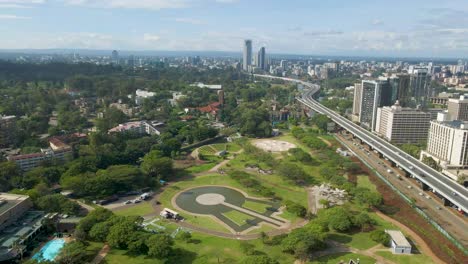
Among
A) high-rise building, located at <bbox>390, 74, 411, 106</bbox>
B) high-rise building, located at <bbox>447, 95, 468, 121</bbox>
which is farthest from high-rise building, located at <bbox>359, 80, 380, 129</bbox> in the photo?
high-rise building, located at <bbox>447, 95, 468, 121</bbox>

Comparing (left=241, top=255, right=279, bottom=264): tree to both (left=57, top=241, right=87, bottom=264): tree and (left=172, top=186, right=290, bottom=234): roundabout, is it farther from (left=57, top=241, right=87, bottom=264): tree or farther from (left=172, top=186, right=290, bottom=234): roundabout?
(left=57, top=241, right=87, bottom=264): tree

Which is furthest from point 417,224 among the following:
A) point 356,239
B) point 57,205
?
point 57,205

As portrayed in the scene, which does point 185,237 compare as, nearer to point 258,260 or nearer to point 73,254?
point 258,260

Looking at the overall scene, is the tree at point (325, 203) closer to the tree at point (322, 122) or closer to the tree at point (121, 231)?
the tree at point (121, 231)

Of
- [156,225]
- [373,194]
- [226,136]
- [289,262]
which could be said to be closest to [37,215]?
[156,225]

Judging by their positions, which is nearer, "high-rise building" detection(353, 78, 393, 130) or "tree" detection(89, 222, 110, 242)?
"tree" detection(89, 222, 110, 242)

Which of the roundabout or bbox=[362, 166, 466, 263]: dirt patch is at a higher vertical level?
bbox=[362, 166, 466, 263]: dirt patch

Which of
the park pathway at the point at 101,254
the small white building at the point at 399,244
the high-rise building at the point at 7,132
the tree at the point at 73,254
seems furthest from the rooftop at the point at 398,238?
the high-rise building at the point at 7,132
